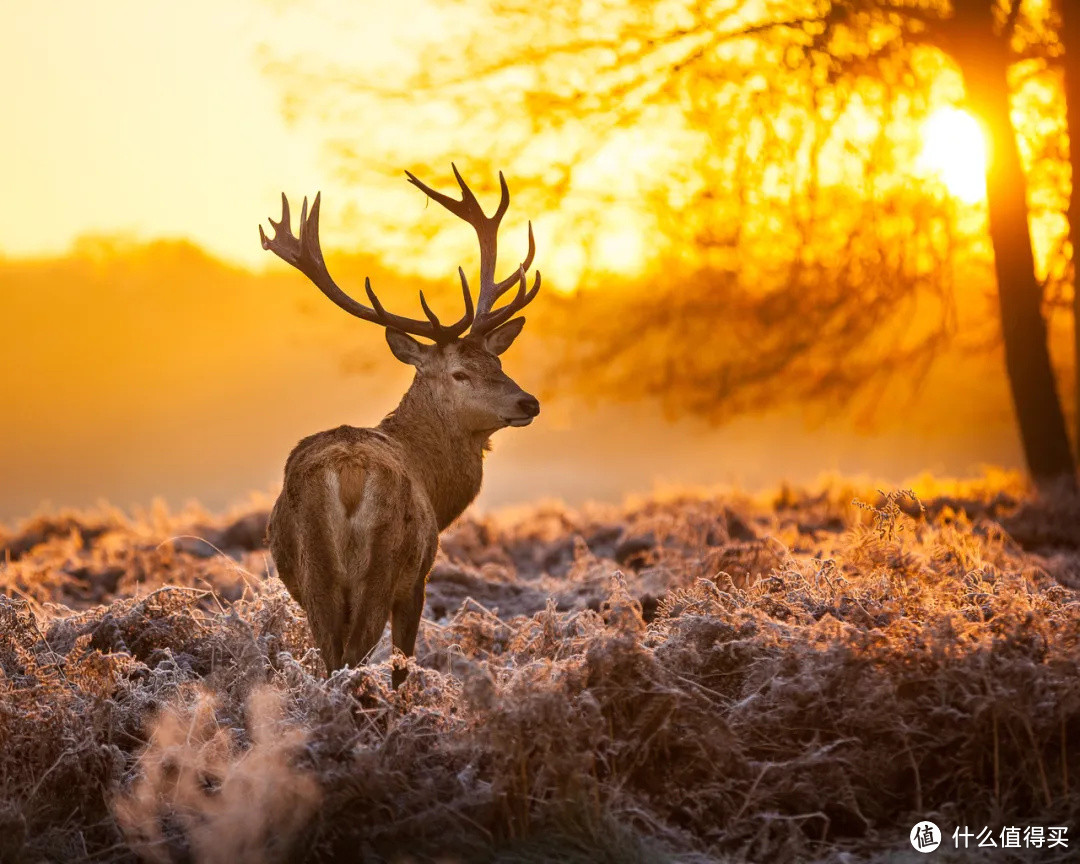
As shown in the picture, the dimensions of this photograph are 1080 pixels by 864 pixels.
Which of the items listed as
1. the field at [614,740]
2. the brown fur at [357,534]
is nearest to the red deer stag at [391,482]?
the brown fur at [357,534]

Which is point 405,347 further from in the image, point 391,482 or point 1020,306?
point 1020,306

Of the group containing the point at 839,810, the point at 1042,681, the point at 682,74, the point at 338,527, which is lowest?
the point at 839,810

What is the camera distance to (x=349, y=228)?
49.1ft

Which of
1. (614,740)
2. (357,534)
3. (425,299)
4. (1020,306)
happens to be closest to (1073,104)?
(1020,306)

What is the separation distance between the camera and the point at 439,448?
785 centimetres

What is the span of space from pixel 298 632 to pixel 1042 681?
3646 mm

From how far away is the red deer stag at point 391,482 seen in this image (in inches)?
248

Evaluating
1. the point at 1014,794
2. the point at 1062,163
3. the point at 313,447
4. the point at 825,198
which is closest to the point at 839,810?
the point at 1014,794

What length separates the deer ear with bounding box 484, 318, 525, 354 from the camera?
835 centimetres

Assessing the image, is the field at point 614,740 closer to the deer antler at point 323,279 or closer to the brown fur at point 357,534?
the brown fur at point 357,534

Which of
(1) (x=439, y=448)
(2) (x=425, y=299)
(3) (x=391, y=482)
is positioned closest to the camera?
(3) (x=391, y=482)

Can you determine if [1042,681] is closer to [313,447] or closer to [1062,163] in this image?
[313,447]

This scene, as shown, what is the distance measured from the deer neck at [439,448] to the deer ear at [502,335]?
0.60 metres

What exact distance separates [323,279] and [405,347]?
2.26 ft
